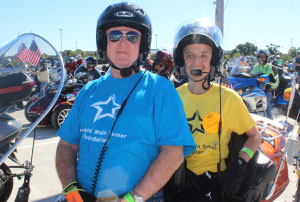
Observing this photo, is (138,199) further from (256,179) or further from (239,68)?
(239,68)

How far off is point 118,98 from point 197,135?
748 millimetres

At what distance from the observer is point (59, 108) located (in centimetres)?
717

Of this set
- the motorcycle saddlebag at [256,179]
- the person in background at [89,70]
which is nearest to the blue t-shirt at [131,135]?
the motorcycle saddlebag at [256,179]

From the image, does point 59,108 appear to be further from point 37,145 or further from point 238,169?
point 238,169

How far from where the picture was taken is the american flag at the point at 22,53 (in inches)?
60.6

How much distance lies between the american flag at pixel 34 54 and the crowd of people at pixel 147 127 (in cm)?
37

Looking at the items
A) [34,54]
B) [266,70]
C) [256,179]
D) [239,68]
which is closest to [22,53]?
[34,54]

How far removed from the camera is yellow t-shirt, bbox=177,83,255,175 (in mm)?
2029

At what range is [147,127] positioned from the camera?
4.91ft

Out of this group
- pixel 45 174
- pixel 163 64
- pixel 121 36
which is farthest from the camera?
pixel 163 64

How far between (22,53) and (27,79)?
0.59 ft

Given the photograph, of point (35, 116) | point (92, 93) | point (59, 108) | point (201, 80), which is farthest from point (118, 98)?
point (59, 108)

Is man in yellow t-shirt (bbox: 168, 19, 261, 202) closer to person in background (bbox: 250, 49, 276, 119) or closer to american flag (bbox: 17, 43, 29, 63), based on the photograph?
american flag (bbox: 17, 43, 29, 63)

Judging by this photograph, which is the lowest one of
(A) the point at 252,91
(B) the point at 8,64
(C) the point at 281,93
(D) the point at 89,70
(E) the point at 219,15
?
(C) the point at 281,93
